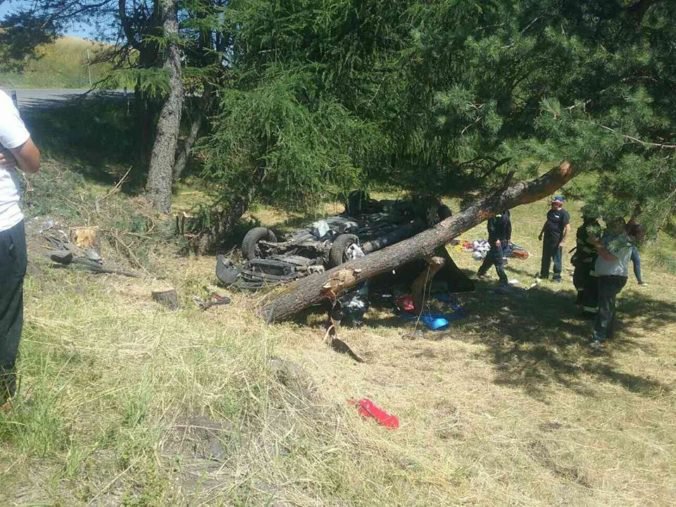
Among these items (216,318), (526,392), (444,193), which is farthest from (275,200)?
(526,392)

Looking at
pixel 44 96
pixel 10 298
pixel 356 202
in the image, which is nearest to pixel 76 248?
pixel 356 202

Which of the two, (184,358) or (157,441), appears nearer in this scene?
(157,441)

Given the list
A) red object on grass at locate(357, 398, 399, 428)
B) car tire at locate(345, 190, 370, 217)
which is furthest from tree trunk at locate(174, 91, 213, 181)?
red object on grass at locate(357, 398, 399, 428)

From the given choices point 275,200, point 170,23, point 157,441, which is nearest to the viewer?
point 157,441

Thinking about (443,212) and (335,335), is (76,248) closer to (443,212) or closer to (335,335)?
(335,335)

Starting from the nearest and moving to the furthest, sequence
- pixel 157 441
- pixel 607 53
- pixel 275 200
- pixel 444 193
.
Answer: pixel 157 441 → pixel 607 53 → pixel 444 193 → pixel 275 200

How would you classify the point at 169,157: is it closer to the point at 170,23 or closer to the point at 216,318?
the point at 170,23

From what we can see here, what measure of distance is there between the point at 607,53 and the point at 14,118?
6.52 meters

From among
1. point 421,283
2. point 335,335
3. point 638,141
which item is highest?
point 638,141

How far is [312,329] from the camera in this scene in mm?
9562

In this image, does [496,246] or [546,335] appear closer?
[546,335]

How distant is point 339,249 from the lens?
10.2 meters

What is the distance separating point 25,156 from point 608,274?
A: 290 inches

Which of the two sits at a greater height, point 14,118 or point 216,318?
point 14,118
